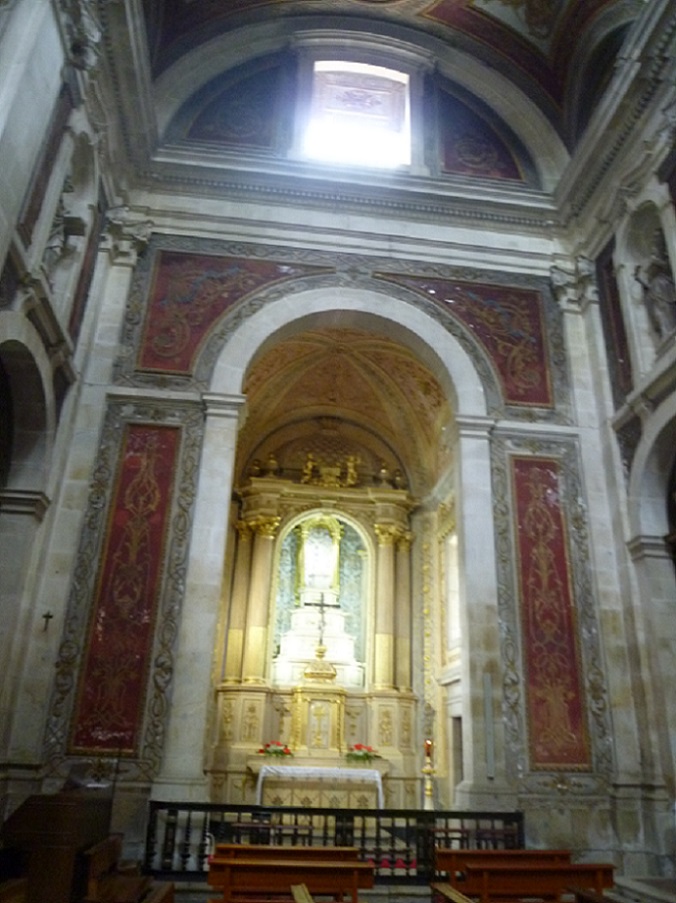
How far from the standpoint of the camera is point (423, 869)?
23.4 ft

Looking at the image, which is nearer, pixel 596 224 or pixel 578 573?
pixel 578 573

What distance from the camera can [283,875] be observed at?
5414 millimetres

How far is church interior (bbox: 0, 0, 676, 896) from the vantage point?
7.89 m

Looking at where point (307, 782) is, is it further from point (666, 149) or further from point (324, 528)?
point (666, 149)

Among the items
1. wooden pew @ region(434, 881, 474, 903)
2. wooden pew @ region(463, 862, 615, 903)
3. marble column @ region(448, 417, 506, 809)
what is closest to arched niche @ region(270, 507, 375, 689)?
marble column @ region(448, 417, 506, 809)

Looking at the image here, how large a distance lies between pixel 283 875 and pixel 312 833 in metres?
2.18

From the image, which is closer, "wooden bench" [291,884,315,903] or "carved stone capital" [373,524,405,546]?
"wooden bench" [291,884,315,903]

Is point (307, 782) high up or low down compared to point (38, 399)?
down

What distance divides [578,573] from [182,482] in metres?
5.05

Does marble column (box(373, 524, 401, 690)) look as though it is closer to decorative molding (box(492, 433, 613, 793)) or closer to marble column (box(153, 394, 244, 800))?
decorative molding (box(492, 433, 613, 793))

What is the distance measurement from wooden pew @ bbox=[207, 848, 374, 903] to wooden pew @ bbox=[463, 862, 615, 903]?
85 cm

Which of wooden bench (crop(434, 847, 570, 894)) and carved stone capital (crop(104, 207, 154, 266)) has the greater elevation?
carved stone capital (crop(104, 207, 154, 266))

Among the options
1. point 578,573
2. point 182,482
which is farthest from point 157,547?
point 578,573

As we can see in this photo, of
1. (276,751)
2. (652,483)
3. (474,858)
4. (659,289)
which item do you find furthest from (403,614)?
(474,858)
